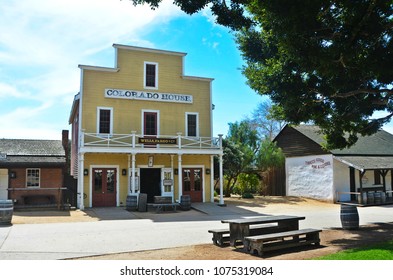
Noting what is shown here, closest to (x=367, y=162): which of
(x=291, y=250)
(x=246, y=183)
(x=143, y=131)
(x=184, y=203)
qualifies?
(x=246, y=183)

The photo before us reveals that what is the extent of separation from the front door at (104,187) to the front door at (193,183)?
419 centimetres

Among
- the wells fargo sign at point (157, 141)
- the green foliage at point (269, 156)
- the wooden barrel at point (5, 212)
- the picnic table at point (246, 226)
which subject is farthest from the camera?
the green foliage at point (269, 156)

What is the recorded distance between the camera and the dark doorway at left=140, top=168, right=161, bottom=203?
2284cm

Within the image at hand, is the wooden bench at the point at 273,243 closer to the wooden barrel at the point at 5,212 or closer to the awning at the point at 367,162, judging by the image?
the wooden barrel at the point at 5,212

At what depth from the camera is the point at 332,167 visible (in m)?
25.1

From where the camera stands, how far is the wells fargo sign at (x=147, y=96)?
21844 mm

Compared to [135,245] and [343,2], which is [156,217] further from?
[343,2]

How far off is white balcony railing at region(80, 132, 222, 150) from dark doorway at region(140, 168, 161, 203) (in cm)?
174

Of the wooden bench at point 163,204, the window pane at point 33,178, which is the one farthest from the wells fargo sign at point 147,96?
the wooden bench at point 163,204

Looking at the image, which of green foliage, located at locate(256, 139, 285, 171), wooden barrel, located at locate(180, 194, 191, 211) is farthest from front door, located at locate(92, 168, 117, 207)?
green foliage, located at locate(256, 139, 285, 171)

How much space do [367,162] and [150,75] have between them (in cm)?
1508

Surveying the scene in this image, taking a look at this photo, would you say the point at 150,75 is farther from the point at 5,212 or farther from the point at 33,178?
the point at 5,212

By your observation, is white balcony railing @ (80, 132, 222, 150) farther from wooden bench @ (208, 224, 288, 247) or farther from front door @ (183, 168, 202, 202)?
wooden bench @ (208, 224, 288, 247)

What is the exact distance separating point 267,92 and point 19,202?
1539 centimetres
